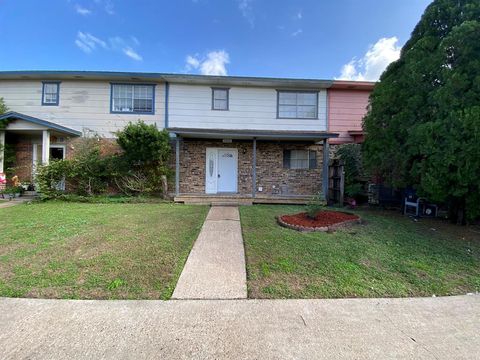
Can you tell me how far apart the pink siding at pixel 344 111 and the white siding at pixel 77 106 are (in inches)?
366

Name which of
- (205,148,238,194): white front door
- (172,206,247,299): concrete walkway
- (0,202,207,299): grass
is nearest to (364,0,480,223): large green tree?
(172,206,247,299): concrete walkway

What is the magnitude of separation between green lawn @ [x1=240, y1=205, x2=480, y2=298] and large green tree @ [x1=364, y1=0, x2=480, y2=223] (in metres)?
1.35

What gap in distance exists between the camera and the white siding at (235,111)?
11.3m

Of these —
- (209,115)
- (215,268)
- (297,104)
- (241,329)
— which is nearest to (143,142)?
(209,115)

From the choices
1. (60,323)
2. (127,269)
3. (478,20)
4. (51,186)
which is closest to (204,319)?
(60,323)

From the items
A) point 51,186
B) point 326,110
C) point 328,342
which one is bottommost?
point 328,342

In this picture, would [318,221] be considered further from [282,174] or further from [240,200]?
[282,174]

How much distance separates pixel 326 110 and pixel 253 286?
1047 centimetres

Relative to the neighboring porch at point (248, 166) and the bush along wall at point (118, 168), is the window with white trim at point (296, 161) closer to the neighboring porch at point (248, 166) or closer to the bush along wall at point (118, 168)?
the neighboring porch at point (248, 166)

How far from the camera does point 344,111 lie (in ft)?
38.4

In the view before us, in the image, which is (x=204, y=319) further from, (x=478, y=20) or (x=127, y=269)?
(x=478, y=20)

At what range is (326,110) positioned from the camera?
11672 millimetres

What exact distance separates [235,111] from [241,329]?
10.2 meters

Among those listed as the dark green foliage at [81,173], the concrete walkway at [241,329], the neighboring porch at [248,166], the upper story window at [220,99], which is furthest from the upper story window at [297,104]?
the concrete walkway at [241,329]
